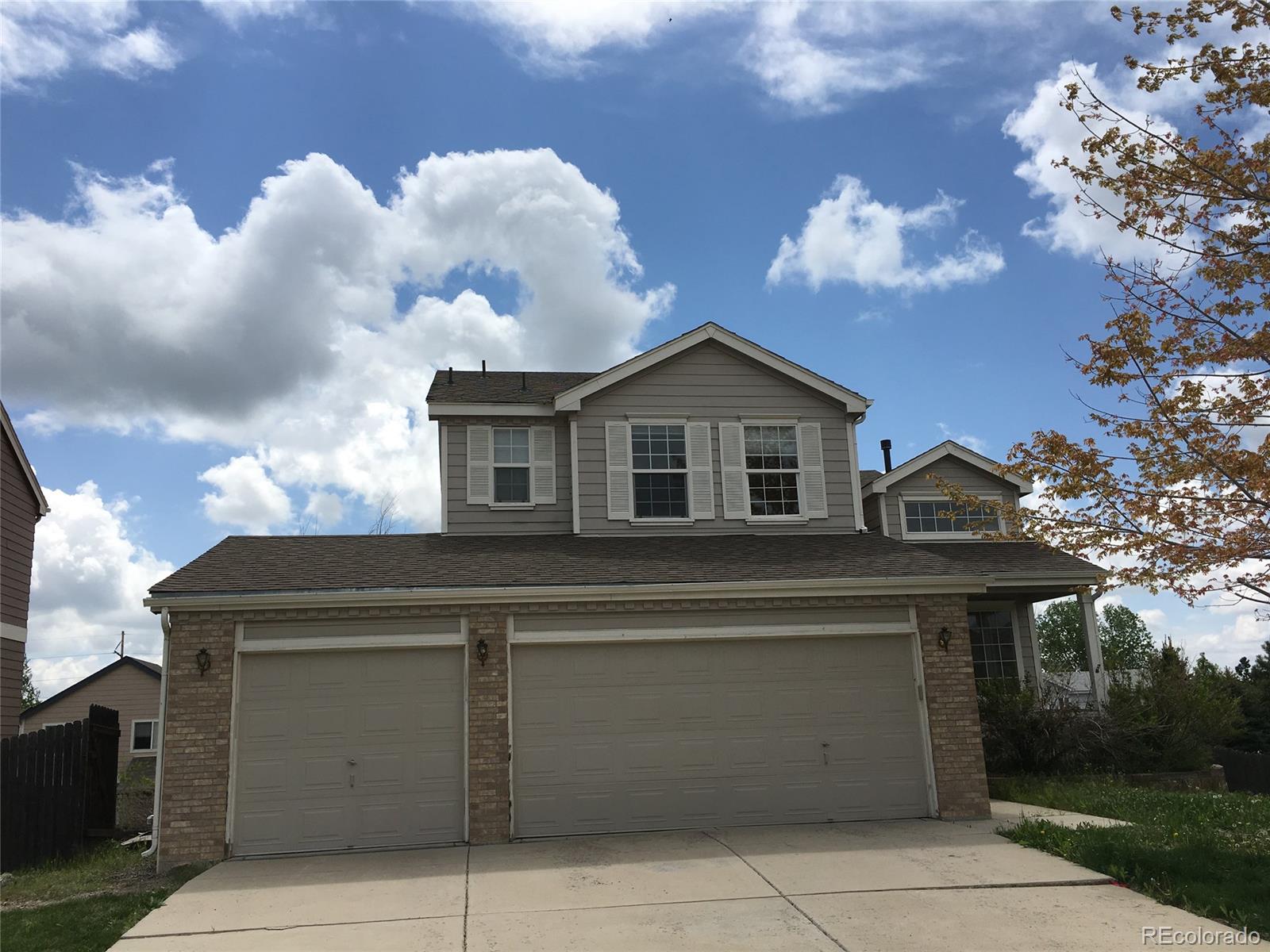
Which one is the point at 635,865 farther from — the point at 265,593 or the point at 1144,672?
the point at 1144,672

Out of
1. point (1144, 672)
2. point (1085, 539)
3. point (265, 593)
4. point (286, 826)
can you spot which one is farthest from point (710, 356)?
point (1144, 672)

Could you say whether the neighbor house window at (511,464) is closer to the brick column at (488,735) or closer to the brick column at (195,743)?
the brick column at (488,735)

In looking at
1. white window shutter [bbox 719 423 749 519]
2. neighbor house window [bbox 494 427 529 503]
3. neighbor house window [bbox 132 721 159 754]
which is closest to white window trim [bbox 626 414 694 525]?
white window shutter [bbox 719 423 749 519]

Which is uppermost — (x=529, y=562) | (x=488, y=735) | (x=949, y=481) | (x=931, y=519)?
(x=949, y=481)

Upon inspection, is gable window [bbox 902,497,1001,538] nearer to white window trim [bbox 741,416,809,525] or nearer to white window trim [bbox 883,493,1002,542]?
white window trim [bbox 883,493,1002,542]

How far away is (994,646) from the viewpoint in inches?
744

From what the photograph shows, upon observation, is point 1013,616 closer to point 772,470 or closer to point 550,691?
point 772,470

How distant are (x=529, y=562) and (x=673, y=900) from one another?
18.5ft

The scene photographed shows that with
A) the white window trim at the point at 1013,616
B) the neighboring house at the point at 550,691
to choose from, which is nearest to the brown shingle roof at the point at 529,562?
the neighboring house at the point at 550,691

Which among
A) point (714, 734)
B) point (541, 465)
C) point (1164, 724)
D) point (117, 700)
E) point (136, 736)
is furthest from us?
point (117, 700)

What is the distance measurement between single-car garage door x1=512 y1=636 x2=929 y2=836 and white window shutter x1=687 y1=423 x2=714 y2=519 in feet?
11.4

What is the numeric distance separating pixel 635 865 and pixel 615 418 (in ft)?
25.5

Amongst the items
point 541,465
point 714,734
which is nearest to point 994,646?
point 714,734

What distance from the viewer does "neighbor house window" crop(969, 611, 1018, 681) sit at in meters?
18.8
